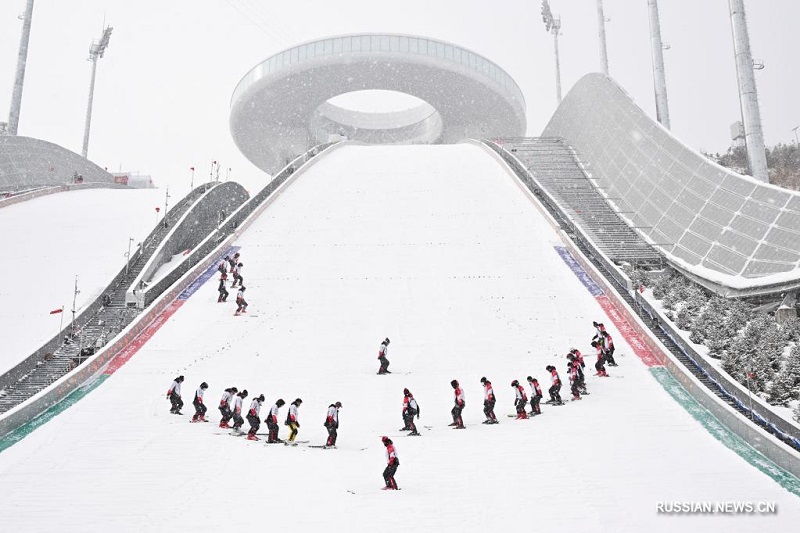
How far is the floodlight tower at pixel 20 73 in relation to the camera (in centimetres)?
3647

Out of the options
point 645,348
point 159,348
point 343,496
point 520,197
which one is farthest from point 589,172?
point 343,496

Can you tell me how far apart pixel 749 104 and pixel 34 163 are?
35391mm

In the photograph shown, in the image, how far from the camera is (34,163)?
35656 mm

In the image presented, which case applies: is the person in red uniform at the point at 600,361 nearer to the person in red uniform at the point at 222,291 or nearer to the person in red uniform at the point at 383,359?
the person in red uniform at the point at 383,359

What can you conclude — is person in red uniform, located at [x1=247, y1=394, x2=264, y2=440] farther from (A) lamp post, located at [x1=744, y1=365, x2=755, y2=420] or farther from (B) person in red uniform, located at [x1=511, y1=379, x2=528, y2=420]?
(A) lamp post, located at [x1=744, y1=365, x2=755, y2=420]

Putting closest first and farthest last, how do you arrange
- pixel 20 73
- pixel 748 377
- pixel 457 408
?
pixel 457 408 → pixel 748 377 → pixel 20 73

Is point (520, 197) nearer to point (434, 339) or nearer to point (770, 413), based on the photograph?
point (434, 339)

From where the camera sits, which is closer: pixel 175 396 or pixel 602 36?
pixel 175 396

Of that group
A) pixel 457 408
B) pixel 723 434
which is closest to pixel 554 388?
pixel 457 408

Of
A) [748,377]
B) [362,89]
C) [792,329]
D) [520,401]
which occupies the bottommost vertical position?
[520,401]

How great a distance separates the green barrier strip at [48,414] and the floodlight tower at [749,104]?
19.1m

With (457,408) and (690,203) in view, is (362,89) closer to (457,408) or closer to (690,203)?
(690,203)

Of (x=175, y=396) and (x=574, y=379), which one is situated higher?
(x=574, y=379)

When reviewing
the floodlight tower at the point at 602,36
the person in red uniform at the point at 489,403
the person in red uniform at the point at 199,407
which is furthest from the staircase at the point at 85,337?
the floodlight tower at the point at 602,36
